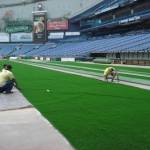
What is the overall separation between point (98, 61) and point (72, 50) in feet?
76.4

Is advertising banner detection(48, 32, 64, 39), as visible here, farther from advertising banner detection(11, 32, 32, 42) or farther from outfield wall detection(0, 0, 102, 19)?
advertising banner detection(11, 32, 32, 42)

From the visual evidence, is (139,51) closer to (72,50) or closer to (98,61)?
(98,61)

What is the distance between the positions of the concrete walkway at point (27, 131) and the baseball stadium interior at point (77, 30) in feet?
136

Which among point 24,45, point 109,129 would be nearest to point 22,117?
point 109,129

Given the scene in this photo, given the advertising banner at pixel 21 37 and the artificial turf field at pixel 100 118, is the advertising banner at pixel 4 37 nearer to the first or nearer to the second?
the advertising banner at pixel 21 37

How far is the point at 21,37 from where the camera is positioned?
11244 cm

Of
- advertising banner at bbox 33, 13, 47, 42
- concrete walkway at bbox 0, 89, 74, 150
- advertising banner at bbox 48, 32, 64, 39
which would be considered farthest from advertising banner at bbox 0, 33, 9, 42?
concrete walkway at bbox 0, 89, 74, 150

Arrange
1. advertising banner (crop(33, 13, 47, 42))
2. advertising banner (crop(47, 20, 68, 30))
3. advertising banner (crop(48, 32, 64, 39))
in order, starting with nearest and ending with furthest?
1. advertising banner (crop(47, 20, 68, 30))
2. advertising banner (crop(48, 32, 64, 39))
3. advertising banner (crop(33, 13, 47, 42))

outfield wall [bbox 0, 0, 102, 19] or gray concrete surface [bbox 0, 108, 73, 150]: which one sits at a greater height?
outfield wall [bbox 0, 0, 102, 19]

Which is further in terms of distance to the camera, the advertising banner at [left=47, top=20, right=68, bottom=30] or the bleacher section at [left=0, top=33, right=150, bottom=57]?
the advertising banner at [left=47, top=20, right=68, bottom=30]

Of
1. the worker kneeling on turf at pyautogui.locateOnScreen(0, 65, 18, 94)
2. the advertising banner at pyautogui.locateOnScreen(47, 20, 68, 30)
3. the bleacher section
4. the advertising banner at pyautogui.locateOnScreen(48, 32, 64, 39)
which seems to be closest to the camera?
the worker kneeling on turf at pyautogui.locateOnScreen(0, 65, 18, 94)

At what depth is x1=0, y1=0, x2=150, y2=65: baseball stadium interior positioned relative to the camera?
6331 centimetres

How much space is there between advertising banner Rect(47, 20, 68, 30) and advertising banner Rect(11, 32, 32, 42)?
9798 millimetres

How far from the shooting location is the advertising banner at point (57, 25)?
102 m
